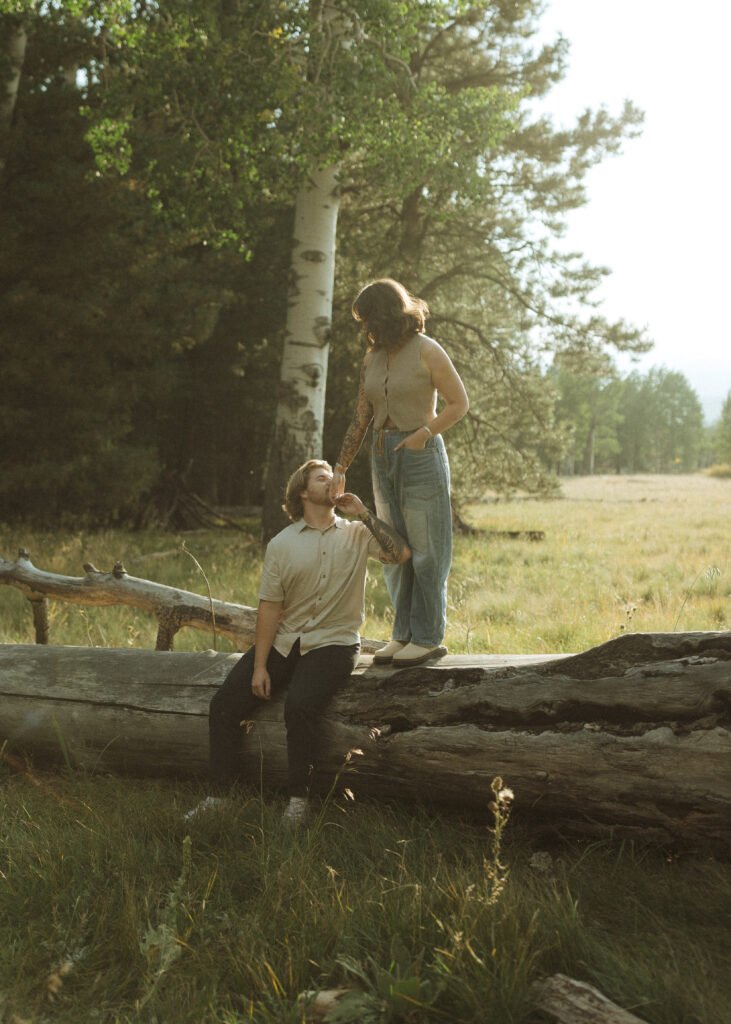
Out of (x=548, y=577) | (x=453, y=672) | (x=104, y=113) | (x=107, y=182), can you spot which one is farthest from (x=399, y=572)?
(x=107, y=182)

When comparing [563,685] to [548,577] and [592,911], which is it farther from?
[548,577]

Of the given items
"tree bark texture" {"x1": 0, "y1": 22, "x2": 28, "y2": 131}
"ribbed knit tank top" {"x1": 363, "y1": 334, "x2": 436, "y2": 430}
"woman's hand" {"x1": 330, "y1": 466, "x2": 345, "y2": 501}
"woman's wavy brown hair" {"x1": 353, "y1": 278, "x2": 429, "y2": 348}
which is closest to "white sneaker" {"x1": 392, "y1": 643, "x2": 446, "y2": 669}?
"woman's hand" {"x1": 330, "y1": 466, "x2": 345, "y2": 501}

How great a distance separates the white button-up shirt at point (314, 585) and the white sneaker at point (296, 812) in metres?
0.71

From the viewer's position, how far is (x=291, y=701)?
11.6ft

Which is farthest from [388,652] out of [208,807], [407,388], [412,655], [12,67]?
[12,67]

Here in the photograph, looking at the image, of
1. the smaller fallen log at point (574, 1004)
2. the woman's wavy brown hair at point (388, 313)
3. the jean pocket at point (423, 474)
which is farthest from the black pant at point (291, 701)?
the woman's wavy brown hair at point (388, 313)

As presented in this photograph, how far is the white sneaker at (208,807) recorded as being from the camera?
3324 mm

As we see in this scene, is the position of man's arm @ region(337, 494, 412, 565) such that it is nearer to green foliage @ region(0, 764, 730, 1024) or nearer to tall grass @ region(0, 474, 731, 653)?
green foliage @ region(0, 764, 730, 1024)

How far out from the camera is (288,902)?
273 centimetres

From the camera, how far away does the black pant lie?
350cm

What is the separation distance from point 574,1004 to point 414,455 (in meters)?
2.53

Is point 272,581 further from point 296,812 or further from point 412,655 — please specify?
point 296,812

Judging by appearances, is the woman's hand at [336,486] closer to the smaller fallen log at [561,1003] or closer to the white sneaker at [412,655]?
the white sneaker at [412,655]

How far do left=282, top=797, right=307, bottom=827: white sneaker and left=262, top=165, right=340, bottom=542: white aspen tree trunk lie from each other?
638 centimetres
